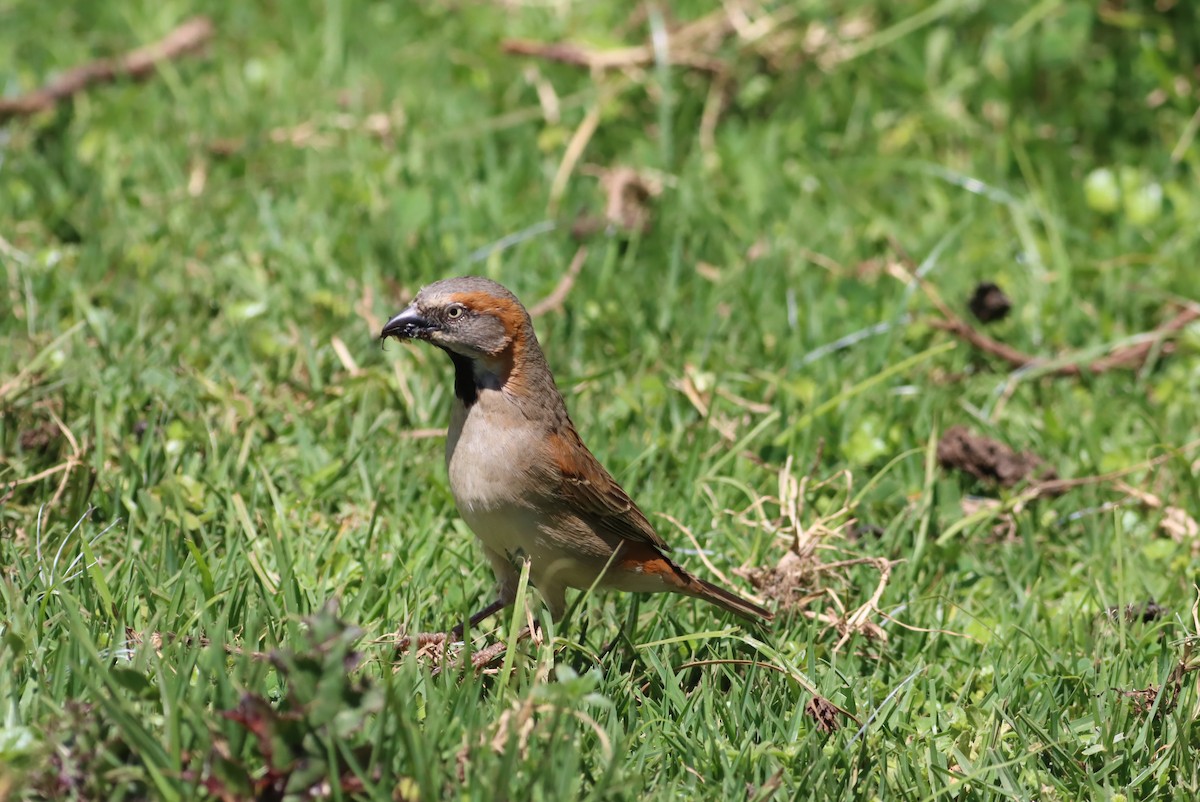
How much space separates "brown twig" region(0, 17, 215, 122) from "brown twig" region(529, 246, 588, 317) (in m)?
2.81

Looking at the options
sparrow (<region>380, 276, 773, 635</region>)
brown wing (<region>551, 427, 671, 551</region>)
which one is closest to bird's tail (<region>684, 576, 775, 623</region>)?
sparrow (<region>380, 276, 773, 635</region>)

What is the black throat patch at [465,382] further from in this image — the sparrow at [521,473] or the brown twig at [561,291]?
the brown twig at [561,291]

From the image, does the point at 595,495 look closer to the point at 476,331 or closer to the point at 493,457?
the point at 493,457

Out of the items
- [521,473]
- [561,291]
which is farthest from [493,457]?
[561,291]

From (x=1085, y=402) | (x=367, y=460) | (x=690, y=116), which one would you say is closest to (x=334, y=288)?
(x=367, y=460)

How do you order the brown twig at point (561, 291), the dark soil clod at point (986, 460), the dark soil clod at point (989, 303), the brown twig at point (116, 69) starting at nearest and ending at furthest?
the dark soil clod at point (986, 460)
the brown twig at point (561, 291)
the dark soil clod at point (989, 303)
the brown twig at point (116, 69)

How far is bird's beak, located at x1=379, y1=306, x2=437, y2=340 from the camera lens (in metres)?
4.06

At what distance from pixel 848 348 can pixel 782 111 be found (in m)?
2.19

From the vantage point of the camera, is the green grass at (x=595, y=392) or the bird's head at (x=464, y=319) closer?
the green grass at (x=595, y=392)

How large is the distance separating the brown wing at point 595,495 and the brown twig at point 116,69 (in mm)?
4029

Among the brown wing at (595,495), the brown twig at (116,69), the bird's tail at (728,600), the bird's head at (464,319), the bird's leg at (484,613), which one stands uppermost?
the brown twig at (116,69)

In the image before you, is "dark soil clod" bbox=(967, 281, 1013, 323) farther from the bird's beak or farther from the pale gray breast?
the bird's beak

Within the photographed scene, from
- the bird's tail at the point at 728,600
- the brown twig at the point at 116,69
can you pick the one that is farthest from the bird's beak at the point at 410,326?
the brown twig at the point at 116,69

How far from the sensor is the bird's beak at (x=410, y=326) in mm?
4062
